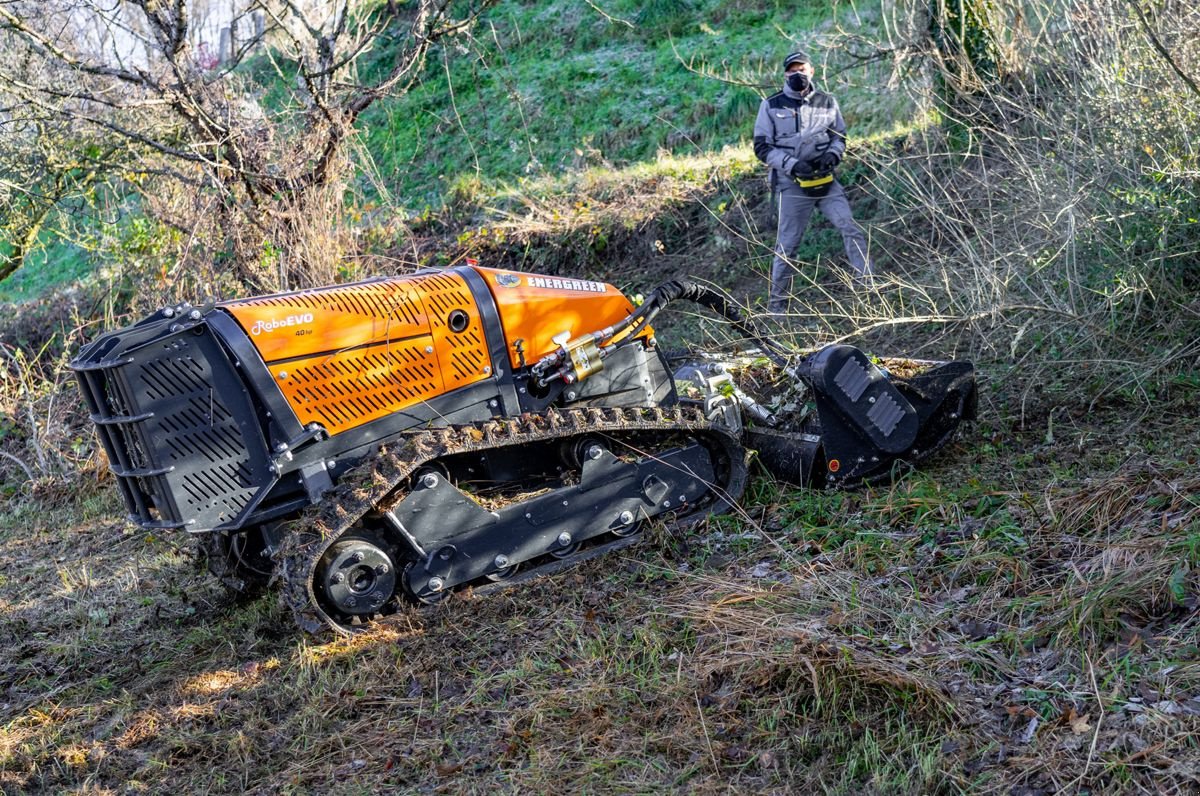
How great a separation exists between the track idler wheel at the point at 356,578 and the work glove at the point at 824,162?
530cm

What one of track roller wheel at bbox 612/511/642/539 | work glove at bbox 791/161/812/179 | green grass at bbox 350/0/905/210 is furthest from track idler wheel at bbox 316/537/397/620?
green grass at bbox 350/0/905/210

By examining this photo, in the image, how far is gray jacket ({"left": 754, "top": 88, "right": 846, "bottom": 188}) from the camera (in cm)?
898

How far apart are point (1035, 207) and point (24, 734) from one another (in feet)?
21.0

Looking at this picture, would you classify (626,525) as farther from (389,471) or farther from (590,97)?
(590,97)

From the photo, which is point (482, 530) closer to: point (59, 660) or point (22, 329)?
point (59, 660)

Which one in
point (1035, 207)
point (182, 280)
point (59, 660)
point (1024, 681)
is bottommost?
point (1024, 681)

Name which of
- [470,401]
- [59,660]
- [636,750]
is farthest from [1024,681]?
[59,660]

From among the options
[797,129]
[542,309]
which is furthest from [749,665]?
[797,129]

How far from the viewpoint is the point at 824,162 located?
9000 mm

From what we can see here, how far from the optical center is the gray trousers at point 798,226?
895 cm

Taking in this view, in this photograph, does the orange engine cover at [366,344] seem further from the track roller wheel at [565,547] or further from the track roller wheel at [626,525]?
the track roller wheel at [626,525]

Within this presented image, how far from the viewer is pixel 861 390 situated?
6031mm

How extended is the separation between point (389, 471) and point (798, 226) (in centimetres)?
526

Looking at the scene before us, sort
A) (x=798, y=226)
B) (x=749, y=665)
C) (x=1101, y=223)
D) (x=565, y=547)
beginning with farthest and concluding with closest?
1. (x=798, y=226)
2. (x=1101, y=223)
3. (x=565, y=547)
4. (x=749, y=665)
